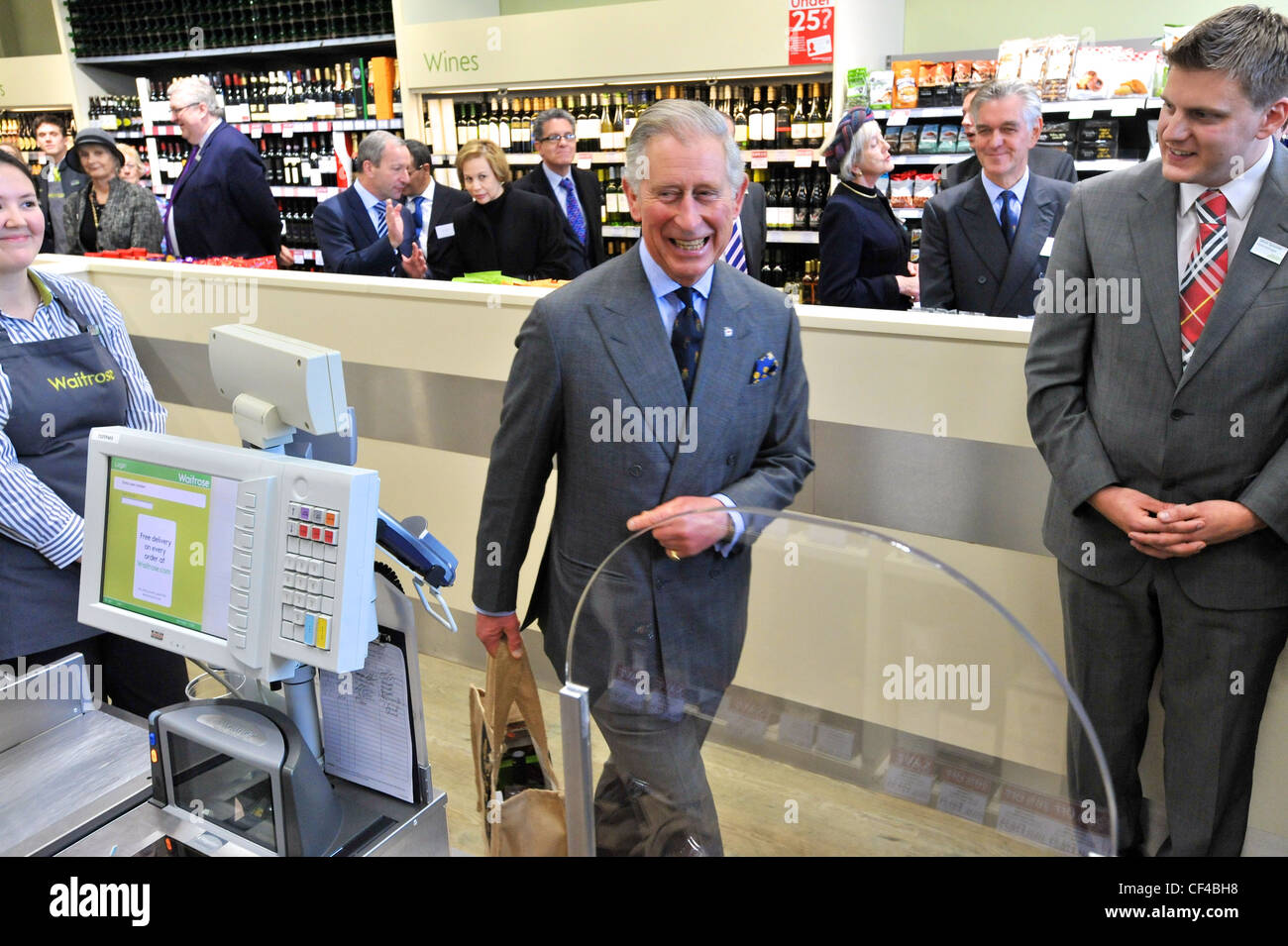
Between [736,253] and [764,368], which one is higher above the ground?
[736,253]

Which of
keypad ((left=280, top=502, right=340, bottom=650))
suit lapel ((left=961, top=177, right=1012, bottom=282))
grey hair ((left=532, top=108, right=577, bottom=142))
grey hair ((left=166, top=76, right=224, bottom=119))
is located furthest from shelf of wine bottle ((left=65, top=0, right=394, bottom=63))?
keypad ((left=280, top=502, right=340, bottom=650))

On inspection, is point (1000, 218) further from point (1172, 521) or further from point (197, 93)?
point (197, 93)

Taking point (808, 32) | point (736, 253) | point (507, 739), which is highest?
point (808, 32)

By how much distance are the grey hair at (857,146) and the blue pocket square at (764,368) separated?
1994 mm

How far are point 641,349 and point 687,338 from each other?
100mm

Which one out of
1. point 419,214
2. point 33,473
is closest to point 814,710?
point 33,473

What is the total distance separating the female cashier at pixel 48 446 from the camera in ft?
7.22

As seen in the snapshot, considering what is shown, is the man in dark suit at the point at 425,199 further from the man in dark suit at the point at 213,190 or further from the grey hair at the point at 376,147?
the man in dark suit at the point at 213,190

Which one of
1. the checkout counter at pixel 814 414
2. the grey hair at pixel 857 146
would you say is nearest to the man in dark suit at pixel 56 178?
the checkout counter at pixel 814 414

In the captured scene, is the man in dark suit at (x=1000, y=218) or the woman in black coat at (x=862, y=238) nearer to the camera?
the man in dark suit at (x=1000, y=218)

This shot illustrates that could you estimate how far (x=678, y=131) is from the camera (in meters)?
1.73

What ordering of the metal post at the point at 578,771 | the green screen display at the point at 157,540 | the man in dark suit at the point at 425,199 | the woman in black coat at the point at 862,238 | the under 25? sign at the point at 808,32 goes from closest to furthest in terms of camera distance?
the metal post at the point at 578,771
the green screen display at the point at 157,540
the woman in black coat at the point at 862,238
the man in dark suit at the point at 425,199
the under 25? sign at the point at 808,32

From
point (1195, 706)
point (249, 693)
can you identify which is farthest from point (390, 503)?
point (1195, 706)

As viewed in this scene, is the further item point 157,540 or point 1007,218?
point 1007,218
